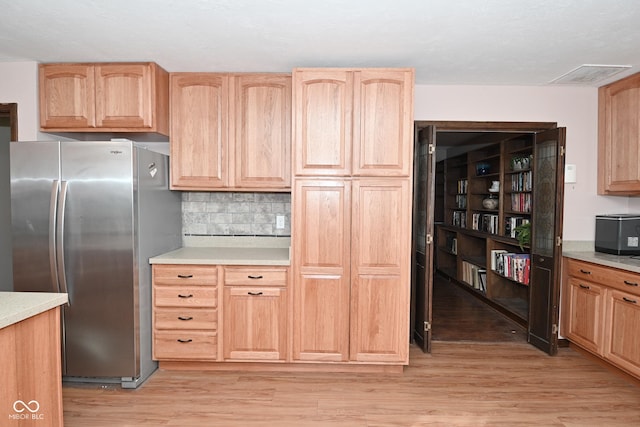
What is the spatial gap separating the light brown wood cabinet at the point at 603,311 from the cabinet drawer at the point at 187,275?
3005 mm

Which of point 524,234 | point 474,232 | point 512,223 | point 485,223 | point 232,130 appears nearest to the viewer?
point 232,130

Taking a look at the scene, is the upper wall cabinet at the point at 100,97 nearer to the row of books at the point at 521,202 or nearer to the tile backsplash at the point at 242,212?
the tile backsplash at the point at 242,212

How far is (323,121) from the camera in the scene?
2863 mm

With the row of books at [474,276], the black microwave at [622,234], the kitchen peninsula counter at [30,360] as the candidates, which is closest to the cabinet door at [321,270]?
the kitchen peninsula counter at [30,360]

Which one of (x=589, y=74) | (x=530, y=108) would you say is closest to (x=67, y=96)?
(x=530, y=108)

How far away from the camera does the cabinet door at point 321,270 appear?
288 cm

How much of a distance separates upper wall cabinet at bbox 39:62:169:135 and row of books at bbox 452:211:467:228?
5047 millimetres

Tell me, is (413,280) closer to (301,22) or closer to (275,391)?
(275,391)

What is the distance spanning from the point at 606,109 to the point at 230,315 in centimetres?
366

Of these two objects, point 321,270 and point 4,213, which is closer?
point 321,270

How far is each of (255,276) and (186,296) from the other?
546 mm

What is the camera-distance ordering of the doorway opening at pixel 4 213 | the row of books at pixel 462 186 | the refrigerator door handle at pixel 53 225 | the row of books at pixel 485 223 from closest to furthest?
1. the refrigerator door handle at pixel 53 225
2. the doorway opening at pixel 4 213
3. the row of books at pixel 485 223
4. the row of books at pixel 462 186

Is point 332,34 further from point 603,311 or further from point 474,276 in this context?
point 474,276

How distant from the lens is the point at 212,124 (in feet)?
10.2
